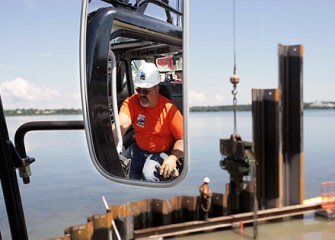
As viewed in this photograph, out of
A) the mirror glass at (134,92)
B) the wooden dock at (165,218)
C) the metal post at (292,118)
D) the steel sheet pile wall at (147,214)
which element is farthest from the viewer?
the metal post at (292,118)

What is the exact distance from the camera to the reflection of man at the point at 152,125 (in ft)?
2.43

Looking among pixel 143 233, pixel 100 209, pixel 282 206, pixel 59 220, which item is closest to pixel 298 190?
pixel 282 206

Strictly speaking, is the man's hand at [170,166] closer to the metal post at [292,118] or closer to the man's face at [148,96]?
the man's face at [148,96]

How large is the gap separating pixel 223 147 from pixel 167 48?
27.0 feet

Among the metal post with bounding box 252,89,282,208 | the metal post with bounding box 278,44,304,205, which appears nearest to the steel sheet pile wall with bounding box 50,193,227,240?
the metal post with bounding box 252,89,282,208

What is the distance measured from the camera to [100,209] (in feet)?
41.1

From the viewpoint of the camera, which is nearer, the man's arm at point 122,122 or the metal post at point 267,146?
the man's arm at point 122,122

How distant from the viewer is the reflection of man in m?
0.74

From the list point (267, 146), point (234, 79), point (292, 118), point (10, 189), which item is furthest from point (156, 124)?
point (292, 118)

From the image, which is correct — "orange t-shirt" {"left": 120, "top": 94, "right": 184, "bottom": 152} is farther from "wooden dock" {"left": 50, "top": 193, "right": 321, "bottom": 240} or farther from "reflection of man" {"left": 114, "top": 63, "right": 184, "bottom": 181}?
"wooden dock" {"left": 50, "top": 193, "right": 321, "bottom": 240}

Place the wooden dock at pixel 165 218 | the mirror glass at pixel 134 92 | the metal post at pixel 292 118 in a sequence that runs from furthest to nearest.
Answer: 1. the metal post at pixel 292 118
2. the wooden dock at pixel 165 218
3. the mirror glass at pixel 134 92

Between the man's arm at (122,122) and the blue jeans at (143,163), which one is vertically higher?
the man's arm at (122,122)

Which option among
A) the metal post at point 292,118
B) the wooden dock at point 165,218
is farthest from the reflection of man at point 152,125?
the metal post at point 292,118

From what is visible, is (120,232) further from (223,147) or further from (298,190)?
(298,190)
